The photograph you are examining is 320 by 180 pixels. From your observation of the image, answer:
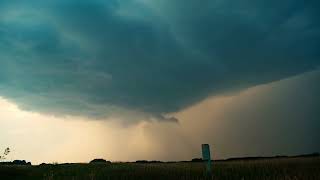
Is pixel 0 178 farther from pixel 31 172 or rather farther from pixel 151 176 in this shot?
pixel 151 176

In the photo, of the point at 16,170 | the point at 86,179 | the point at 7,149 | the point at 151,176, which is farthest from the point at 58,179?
the point at 16,170

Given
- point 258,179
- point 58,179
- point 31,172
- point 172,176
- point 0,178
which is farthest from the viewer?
point 31,172

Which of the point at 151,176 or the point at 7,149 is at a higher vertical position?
the point at 7,149

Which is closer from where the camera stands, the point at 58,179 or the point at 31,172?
the point at 58,179

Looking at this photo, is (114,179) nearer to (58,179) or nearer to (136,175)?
(136,175)

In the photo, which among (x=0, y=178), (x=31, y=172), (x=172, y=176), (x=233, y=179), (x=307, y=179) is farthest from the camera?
(x=31, y=172)

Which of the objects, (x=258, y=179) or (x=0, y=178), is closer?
(x=258, y=179)

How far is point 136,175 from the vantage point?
90.2 feet

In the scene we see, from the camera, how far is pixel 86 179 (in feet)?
87.6

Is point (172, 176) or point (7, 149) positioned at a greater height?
point (7, 149)

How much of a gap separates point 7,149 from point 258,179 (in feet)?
66.6

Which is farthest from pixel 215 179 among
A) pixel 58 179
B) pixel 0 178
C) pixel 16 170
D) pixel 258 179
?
pixel 16 170

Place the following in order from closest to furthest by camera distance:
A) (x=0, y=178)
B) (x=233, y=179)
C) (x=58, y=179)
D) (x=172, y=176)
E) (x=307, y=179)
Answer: (x=307, y=179) < (x=233, y=179) < (x=172, y=176) < (x=58, y=179) < (x=0, y=178)

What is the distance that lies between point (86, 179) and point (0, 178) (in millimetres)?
8821
